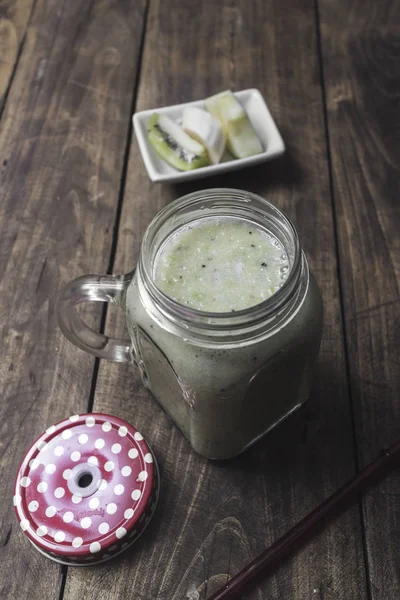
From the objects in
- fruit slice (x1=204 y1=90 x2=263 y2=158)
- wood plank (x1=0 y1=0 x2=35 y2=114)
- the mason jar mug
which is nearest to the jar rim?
the mason jar mug

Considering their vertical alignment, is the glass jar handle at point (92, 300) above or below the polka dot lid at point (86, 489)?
above

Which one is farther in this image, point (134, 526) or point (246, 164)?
point (246, 164)

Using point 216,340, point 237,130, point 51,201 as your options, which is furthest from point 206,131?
point 216,340

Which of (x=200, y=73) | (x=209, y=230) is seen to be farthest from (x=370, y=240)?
(x=200, y=73)

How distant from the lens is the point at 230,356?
652mm

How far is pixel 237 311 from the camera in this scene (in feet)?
2.01

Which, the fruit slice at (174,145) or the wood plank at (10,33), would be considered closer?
the fruit slice at (174,145)

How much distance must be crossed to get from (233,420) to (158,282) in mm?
164

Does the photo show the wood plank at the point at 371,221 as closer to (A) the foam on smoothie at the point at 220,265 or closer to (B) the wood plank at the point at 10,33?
(A) the foam on smoothie at the point at 220,265

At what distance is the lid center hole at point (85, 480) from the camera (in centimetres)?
76

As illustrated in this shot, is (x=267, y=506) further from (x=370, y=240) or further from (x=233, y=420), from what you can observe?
(x=370, y=240)

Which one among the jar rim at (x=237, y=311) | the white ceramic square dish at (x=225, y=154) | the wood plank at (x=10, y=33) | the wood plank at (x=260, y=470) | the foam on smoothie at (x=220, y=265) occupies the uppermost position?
the jar rim at (x=237, y=311)

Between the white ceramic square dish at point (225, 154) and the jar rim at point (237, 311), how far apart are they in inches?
10.6

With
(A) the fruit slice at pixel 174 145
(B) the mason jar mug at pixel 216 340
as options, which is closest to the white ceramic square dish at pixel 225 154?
(A) the fruit slice at pixel 174 145
